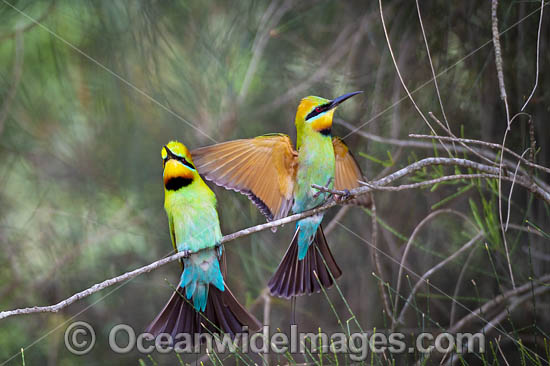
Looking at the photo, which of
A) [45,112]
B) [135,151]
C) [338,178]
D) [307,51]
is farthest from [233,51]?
[45,112]

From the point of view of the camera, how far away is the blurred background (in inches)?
67.3

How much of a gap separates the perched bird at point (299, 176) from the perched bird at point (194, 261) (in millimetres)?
107

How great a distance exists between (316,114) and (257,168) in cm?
18

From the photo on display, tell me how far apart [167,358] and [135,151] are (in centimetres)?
89

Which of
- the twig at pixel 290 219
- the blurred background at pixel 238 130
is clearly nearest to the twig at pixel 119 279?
the twig at pixel 290 219

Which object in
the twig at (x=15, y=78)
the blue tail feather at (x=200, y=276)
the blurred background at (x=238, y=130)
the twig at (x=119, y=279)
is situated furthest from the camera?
the twig at (x=15, y=78)

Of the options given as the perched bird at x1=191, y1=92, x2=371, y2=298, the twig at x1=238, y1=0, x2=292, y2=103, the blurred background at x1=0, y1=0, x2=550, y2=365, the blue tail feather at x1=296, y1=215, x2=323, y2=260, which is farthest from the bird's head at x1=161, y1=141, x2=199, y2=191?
the twig at x1=238, y1=0, x2=292, y2=103

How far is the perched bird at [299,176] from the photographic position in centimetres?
118

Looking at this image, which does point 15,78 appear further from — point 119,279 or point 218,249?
point 119,279

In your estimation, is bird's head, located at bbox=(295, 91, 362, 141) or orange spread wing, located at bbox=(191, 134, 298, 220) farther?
bird's head, located at bbox=(295, 91, 362, 141)

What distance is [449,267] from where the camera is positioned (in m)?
2.06

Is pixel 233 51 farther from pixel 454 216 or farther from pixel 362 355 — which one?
pixel 362 355

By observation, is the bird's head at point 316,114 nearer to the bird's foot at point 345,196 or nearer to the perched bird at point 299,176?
the perched bird at point 299,176

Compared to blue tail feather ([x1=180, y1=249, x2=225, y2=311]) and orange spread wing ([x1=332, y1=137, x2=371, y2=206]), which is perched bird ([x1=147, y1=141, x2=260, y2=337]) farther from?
orange spread wing ([x1=332, y1=137, x2=371, y2=206])
